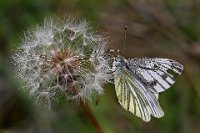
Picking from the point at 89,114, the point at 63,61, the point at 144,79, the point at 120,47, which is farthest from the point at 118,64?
the point at 120,47

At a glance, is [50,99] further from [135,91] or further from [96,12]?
[96,12]

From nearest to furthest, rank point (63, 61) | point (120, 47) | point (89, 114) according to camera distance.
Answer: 1. point (89, 114)
2. point (63, 61)
3. point (120, 47)

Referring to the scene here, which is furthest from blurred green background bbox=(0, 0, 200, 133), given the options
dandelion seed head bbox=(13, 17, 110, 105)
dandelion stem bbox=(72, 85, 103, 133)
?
dandelion stem bbox=(72, 85, 103, 133)

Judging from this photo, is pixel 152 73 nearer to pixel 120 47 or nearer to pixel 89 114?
pixel 89 114

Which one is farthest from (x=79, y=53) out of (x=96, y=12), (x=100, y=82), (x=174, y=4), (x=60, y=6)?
(x=174, y=4)

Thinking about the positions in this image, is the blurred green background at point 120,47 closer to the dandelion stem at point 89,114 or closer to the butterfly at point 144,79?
the butterfly at point 144,79

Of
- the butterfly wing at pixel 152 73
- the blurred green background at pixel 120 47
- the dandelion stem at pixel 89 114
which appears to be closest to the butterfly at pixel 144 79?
the butterfly wing at pixel 152 73
